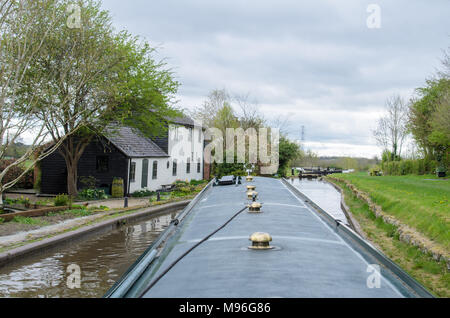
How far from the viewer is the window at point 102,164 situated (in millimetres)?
24375

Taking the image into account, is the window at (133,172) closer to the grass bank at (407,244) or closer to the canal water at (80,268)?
the canal water at (80,268)

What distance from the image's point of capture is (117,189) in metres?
23.0

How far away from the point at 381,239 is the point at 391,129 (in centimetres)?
3994

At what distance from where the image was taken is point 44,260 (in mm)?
9164

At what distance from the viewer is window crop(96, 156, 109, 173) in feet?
80.0

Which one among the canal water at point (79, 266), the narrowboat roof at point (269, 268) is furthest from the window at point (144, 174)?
the narrowboat roof at point (269, 268)

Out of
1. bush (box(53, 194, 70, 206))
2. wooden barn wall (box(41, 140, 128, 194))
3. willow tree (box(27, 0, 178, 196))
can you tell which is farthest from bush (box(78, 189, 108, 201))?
bush (box(53, 194, 70, 206))

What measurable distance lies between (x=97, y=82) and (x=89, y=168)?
28.9ft

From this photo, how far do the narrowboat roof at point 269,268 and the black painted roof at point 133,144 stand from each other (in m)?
18.3

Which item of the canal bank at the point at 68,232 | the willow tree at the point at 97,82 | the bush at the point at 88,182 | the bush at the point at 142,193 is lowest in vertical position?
the canal bank at the point at 68,232

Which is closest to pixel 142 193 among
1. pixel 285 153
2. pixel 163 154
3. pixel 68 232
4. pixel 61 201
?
pixel 163 154

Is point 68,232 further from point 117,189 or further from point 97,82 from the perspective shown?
point 117,189
